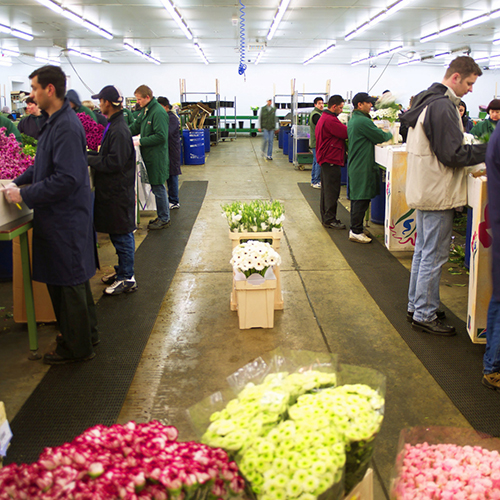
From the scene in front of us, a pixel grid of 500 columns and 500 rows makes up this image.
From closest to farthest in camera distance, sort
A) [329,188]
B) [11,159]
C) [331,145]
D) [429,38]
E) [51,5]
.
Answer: [11,159] → [331,145] → [329,188] → [51,5] → [429,38]

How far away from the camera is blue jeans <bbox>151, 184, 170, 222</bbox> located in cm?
568

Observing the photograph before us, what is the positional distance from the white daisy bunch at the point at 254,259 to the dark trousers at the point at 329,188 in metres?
2.75

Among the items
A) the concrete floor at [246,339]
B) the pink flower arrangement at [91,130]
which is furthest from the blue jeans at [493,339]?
the pink flower arrangement at [91,130]

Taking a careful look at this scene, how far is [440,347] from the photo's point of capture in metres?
3.02

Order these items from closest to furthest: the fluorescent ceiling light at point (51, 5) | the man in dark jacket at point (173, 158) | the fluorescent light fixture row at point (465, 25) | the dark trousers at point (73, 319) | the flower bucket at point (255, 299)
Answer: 1. the dark trousers at point (73, 319)
2. the flower bucket at point (255, 299)
3. the man in dark jacket at point (173, 158)
4. the fluorescent ceiling light at point (51, 5)
5. the fluorescent light fixture row at point (465, 25)

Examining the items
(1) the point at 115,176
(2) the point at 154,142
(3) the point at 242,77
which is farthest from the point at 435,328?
(3) the point at 242,77

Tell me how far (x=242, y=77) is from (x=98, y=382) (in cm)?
2491

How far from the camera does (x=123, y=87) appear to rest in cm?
2595

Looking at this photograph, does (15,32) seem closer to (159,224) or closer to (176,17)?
(176,17)

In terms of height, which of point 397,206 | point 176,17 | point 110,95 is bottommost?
point 397,206

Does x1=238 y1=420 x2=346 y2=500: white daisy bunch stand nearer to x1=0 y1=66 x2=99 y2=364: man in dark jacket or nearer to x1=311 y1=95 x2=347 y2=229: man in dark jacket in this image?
x1=0 y1=66 x2=99 y2=364: man in dark jacket

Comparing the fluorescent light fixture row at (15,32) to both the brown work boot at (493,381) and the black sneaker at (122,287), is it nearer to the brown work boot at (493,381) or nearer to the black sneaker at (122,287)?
the black sneaker at (122,287)

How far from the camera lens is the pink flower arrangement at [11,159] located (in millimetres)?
3074

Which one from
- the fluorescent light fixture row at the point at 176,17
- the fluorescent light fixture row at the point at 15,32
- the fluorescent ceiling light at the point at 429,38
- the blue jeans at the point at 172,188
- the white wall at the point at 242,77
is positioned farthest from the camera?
the white wall at the point at 242,77
